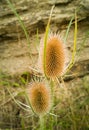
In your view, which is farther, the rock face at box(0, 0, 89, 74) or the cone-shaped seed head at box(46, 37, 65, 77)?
the rock face at box(0, 0, 89, 74)

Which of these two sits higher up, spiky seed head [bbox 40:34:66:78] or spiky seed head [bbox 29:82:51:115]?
spiky seed head [bbox 40:34:66:78]

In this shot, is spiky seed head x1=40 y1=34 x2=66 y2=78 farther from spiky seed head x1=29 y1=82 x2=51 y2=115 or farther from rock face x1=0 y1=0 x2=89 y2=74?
rock face x1=0 y1=0 x2=89 y2=74

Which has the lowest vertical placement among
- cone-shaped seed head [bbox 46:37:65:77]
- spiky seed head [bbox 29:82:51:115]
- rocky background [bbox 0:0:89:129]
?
spiky seed head [bbox 29:82:51:115]

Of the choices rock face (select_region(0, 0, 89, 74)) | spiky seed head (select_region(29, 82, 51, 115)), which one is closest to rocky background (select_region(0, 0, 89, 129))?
rock face (select_region(0, 0, 89, 74))

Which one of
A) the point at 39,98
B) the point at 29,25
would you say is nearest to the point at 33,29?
the point at 29,25
